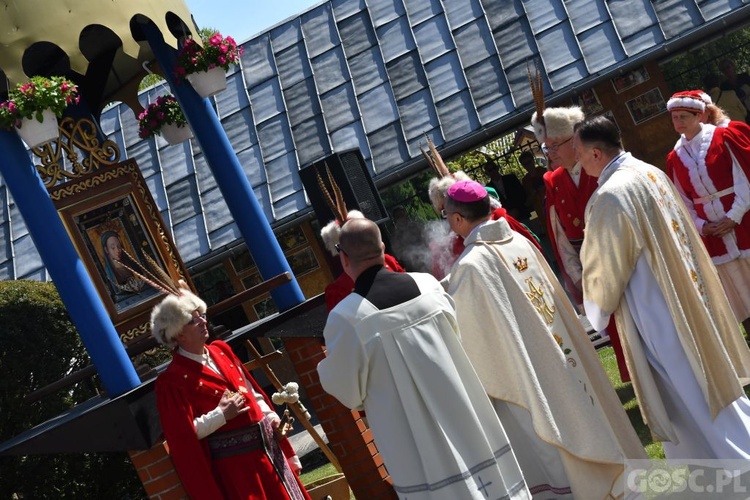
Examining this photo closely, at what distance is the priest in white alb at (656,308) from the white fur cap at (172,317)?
2394mm

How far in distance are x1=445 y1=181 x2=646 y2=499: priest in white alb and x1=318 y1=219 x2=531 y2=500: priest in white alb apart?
777 millimetres

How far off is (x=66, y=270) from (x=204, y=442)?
173 cm

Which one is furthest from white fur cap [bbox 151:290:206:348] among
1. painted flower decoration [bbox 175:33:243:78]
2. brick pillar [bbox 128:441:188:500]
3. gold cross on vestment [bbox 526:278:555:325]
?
painted flower decoration [bbox 175:33:243:78]

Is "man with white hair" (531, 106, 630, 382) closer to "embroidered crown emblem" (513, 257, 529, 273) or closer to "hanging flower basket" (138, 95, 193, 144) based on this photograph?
"embroidered crown emblem" (513, 257, 529, 273)

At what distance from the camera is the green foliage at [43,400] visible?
34.7 ft

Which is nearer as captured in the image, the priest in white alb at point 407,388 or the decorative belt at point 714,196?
the priest in white alb at point 407,388

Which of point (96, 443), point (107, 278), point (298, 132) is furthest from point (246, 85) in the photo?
point (96, 443)

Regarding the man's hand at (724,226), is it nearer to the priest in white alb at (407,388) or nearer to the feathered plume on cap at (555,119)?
the feathered plume on cap at (555,119)

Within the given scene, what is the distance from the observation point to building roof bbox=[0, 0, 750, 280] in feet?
50.1

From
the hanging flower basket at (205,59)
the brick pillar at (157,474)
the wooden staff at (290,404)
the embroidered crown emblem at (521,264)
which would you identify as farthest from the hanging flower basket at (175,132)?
the embroidered crown emblem at (521,264)

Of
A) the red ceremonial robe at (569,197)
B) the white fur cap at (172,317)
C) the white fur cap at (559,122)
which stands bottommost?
the red ceremonial robe at (569,197)

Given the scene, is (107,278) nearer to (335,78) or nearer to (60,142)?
(60,142)

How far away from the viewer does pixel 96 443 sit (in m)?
6.52

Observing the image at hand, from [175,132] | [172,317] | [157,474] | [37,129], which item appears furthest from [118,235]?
[157,474]
